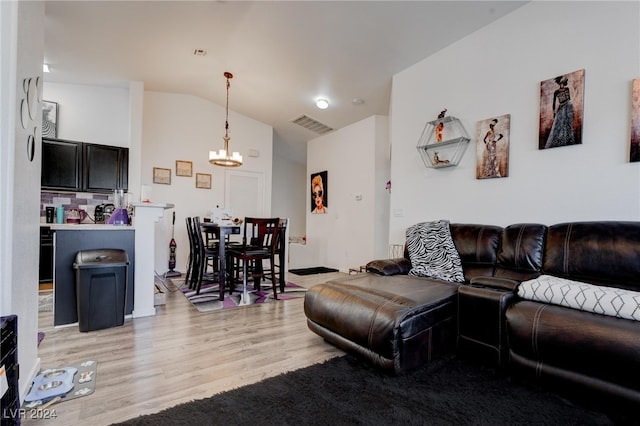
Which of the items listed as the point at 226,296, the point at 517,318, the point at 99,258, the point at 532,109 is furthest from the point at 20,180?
the point at 532,109

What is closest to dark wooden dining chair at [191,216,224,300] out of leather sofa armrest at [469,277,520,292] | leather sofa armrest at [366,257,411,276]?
leather sofa armrest at [366,257,411,276]

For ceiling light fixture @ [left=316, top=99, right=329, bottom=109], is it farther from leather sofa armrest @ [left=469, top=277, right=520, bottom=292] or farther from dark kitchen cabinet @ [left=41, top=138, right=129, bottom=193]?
leather sofa armrest @ [left=469, top=277, right=520, bottom=292]

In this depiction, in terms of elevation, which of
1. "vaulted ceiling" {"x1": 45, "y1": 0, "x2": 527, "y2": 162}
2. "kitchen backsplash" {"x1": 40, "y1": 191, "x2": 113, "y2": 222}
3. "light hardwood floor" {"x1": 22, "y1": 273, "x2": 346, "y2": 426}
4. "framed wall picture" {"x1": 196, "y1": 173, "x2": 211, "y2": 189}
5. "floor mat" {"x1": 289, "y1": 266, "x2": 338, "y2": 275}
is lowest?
"floor mat" {"x1": 289, "y1": 266, "x2": 338, "y2": 275}

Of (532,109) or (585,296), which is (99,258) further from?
(532,109)

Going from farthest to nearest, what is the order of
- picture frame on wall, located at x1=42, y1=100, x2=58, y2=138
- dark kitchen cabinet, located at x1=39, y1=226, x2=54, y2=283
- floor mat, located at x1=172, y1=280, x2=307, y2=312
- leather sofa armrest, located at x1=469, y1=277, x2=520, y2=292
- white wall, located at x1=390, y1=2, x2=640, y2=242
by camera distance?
1. picture frame on wall, located at x1=42, y1=100, x2=58, y2=138
2. dark kitchen cabinet, located at x1=39, y1=226, x2=54, y2=283
3. floor mat, located at x1=172, y1=280, x2=307, y2=312
4. white wall, located at x1=390, y1=2, x2=640, y2=242
5. leather sofa armrest, located at x1=469, y1=277, x2=520, y2=292

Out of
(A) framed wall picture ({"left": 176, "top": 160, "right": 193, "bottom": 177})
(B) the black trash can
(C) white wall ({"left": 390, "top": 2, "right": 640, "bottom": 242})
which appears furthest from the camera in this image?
(A) framed wall picture ({"left": 176, "top": 160, "right": 193, "bottom": 177})

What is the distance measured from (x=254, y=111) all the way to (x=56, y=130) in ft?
10.5

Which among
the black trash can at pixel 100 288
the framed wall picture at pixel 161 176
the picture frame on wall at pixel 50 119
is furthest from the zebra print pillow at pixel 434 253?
the picture frame on wall at pixel 50 119

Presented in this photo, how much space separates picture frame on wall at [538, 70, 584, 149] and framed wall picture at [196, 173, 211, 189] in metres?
5.36

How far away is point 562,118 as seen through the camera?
250 cm

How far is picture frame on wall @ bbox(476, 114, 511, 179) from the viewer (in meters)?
2.91

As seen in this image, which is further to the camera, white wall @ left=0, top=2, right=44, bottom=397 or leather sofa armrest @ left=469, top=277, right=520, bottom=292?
leather sofa armrest @ left=469, top=277, right=520, bottom=292

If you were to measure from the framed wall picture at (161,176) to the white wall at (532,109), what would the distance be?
14.1ft

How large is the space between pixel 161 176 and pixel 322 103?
322 centimetres
